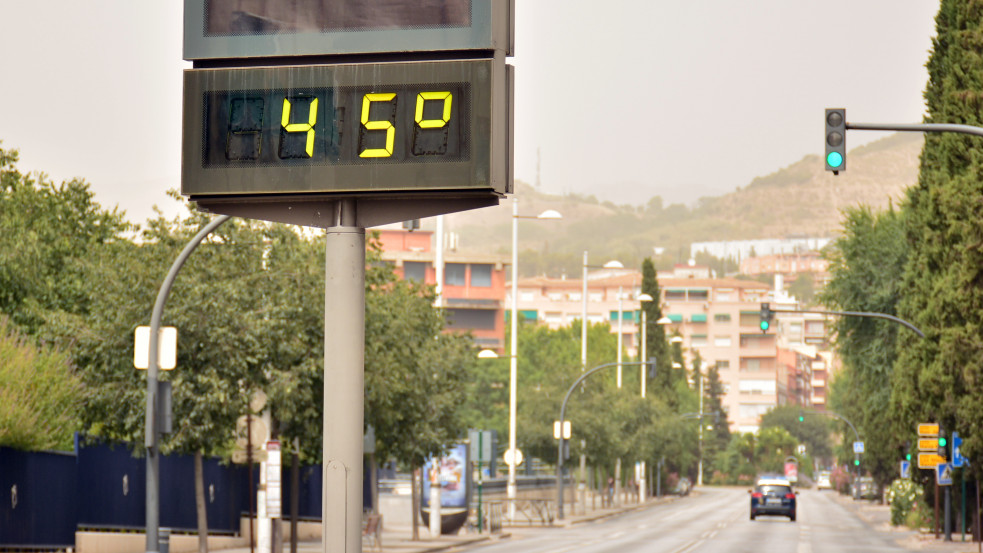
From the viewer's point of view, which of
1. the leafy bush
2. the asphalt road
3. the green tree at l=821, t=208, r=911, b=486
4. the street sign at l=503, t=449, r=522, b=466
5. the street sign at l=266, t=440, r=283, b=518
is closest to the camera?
the street sign at l=266, t=440, r=283, b=518

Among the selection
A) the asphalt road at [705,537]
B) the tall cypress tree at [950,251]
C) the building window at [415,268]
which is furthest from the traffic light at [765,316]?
the building window at [415,268]

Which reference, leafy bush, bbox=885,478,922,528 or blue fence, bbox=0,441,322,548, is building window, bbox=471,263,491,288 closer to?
leafy bush, bbox=885,478,922,528

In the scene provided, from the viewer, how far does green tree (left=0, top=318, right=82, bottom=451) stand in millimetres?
22719

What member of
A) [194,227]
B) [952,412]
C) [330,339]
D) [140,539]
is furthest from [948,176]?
[330,339]

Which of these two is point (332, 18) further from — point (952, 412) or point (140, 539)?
point (952, 412)

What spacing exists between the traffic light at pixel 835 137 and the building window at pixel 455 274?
365ft

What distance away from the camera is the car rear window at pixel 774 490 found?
58.9 metres

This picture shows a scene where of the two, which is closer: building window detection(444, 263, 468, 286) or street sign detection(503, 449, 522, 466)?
street sign detection(503, 449, 522, 466)

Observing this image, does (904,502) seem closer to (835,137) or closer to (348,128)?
(835,137)

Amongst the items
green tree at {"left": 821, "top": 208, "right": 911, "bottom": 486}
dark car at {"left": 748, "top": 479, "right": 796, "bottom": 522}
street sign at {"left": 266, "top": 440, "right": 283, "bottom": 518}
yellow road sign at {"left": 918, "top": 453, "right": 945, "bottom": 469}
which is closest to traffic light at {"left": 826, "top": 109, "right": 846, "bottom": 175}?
street sign at {"left": 266, "top": 440, "right": 283, "bottom": 518}

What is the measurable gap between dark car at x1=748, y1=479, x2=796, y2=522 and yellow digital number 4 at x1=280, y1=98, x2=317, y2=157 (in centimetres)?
5246

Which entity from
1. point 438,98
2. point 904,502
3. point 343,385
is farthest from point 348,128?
point 904,502

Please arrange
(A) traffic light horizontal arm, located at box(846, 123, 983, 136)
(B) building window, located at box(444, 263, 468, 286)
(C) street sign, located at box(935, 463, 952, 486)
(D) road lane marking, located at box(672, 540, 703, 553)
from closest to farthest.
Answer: (A) traffic light horizontal arm, located at box(846, 123, 983, 136) < (D) road lane marking, located at box(672, 540, 703, 553) < (C) street sign, located at box(935, 463, 952, 486) < (B) building window, located at box(444, 263, 468, 286)

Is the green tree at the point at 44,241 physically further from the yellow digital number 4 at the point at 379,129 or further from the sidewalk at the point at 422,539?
the yellow digital number 4 at the point at 379,129
